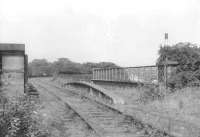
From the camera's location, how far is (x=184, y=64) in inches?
585

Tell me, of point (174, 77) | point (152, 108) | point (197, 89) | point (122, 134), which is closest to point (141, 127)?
point (122, 134)

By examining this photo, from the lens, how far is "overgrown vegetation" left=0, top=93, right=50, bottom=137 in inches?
211

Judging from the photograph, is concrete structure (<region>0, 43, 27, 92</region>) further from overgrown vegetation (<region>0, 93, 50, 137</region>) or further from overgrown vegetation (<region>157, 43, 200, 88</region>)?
overgrown vegetation (<region>157, 43, 200, 88</region>)

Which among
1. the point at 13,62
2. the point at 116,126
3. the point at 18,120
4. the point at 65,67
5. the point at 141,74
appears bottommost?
the point at 116,126

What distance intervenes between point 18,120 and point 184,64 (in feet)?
36.5

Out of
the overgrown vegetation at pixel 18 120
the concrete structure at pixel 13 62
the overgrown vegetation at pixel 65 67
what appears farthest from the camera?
the overgrown vegetation at pixel 65 67

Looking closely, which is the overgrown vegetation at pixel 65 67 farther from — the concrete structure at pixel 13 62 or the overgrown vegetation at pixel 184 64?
the concrete structure at pixel 13 62

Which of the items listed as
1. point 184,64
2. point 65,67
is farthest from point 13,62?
point 65,67

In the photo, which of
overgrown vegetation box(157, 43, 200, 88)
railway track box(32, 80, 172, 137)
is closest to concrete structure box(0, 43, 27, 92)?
railway track box(32, 80, 172, 137)

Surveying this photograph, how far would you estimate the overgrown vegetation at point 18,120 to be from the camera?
5.35 meters

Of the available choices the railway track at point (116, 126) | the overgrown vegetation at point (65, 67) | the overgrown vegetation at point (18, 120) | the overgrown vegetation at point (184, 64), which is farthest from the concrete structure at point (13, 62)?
the overgrown vegetation at point (65, 67)

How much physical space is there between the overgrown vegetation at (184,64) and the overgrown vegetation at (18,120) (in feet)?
30.3

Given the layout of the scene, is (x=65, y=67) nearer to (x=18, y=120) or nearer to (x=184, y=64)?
(x=184, y=64)

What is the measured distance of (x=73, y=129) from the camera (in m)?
8.12
